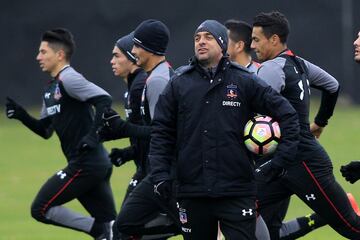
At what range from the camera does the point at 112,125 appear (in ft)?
Answer: 32.0

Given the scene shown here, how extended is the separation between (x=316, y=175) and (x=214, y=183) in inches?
69.0

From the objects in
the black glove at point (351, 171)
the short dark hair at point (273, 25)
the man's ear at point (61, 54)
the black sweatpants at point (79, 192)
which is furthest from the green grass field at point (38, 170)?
the short dark hair at point (273, 25)

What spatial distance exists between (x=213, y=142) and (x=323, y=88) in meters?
2.50

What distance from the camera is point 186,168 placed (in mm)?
8164

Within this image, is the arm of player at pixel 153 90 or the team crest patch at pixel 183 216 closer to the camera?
the team crest patch at pixel 183 216

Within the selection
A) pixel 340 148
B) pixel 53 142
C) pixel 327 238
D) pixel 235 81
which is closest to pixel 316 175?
pixel 235 81

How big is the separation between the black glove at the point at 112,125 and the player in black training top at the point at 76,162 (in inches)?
35.7

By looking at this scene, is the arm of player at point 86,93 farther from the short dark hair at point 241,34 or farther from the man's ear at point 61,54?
the short dark hair at point 241,34

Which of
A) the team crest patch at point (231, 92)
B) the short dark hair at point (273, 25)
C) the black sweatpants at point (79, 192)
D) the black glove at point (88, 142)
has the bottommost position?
the black sweatpants at point (79, 192)

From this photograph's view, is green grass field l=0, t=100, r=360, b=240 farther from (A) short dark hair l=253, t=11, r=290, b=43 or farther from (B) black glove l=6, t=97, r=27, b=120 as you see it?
(A) short dark hair l=253, t=11, r=290, b=43

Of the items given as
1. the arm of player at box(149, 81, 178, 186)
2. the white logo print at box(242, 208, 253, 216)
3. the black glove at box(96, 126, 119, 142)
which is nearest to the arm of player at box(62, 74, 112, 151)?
the black glove at box(96, 126, 119, 142)

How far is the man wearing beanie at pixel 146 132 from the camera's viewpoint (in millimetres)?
9609

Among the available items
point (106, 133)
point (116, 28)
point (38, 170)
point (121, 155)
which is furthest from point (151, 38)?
point (116, 28)

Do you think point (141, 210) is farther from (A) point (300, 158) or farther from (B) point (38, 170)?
(B) point (38, 170)
